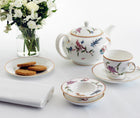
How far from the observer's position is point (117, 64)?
1.05m

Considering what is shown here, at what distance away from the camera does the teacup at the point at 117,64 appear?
105 centimetres

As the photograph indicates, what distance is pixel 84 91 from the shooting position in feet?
3.23

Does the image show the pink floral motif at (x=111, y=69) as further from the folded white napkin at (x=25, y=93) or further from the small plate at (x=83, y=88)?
the folded white napkin at (x=25, y=93)

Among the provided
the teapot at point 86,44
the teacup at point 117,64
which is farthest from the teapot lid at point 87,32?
the teacup at point 117,64

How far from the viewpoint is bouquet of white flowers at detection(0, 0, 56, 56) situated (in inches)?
44.9

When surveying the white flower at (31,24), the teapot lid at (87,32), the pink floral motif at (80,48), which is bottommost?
the pink floral motif at (80,48)

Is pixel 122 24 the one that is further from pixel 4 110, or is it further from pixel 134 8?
pixel 4 110

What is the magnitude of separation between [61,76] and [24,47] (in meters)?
0.27

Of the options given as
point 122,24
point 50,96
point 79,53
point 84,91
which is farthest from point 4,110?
point 122,24

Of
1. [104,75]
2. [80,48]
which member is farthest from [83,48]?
[104,75]

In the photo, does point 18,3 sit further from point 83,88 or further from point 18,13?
point 83,88

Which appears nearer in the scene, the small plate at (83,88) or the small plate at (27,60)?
the small plate at (83,88)

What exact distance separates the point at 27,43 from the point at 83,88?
428 millimetres

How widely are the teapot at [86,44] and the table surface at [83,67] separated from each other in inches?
2.2
